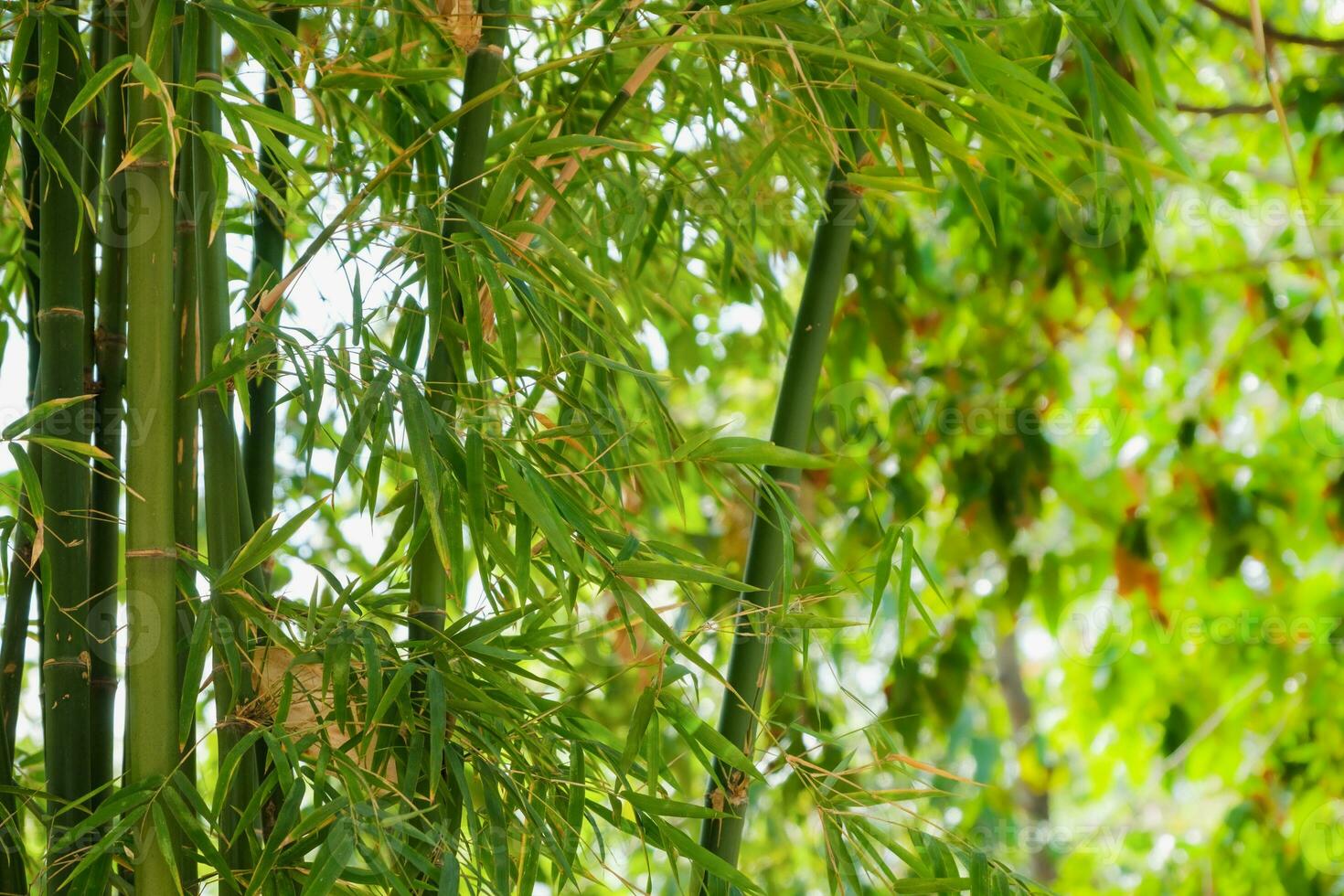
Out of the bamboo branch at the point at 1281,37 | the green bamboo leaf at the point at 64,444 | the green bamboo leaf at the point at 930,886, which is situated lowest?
the green bamboo leaf at the point at 930,886

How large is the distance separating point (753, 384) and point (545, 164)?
1.68 meters

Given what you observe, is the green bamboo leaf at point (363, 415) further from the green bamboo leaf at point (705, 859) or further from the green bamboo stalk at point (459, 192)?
the green bamboo leaf at point (705, 859)

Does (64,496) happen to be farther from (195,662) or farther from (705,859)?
(705,859)

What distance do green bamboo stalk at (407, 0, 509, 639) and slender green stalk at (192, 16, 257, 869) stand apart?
0.25ft

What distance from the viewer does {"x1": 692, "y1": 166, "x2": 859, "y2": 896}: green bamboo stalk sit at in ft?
1.94

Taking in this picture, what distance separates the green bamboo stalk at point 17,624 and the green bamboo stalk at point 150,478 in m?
0.06

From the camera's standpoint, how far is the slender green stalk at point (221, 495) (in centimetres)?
50

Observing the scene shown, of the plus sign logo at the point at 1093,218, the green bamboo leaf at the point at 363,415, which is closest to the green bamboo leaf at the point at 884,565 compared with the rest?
the green bamboo leaf at the point at 363,415

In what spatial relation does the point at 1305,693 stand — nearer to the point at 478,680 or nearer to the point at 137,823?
the point at 478,680

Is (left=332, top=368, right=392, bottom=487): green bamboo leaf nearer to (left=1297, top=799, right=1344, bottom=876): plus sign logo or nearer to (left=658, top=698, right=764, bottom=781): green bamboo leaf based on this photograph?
(left=658, top=698, right=764, bottom=781): green bamboo leaf

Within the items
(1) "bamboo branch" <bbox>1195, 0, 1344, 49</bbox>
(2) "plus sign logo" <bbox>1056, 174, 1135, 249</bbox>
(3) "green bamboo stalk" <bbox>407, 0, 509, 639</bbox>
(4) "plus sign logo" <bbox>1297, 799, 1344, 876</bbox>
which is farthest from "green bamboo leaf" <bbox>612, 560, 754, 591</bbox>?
(4) "plus sign logo" <bbox>1297, 799, 1344, 876</bbox>

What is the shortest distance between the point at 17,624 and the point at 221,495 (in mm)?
144

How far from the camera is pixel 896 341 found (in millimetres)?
1295

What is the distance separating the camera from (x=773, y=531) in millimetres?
629
